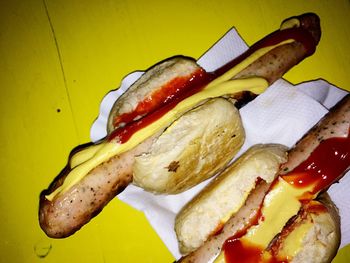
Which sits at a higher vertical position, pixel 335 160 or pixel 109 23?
pixel 109 23

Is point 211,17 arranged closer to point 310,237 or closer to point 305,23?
point 305,23

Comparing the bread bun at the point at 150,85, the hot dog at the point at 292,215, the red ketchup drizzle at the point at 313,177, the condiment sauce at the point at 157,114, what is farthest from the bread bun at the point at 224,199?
the bread bun at the point at 150,85

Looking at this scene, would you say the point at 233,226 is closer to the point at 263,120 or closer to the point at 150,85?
the point at 263,120

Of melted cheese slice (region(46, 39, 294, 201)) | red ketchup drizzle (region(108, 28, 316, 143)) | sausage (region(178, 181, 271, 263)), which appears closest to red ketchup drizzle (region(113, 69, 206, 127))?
red ketchup drizzle (region(108, 28, 316, 143))

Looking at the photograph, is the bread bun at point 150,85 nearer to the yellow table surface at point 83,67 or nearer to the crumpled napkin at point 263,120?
the crumpled napkin at point 263,120

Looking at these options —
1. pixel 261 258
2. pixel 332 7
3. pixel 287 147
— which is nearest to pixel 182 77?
pixel 287 147

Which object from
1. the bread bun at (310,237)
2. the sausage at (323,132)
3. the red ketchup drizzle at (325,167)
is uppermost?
the sausage at (323,132)
